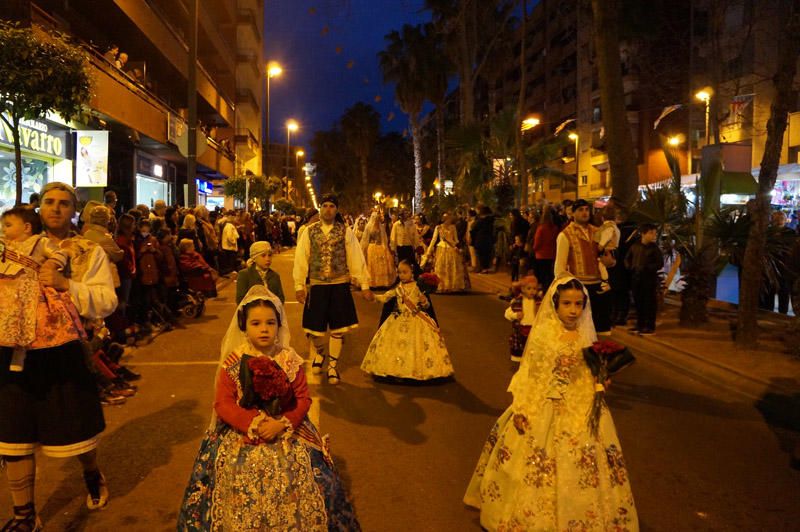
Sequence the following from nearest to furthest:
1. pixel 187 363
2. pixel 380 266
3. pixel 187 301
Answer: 1. pixel 187 363
2. pixel 187 301
3. pixel 380 266

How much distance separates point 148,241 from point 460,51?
81.4ft

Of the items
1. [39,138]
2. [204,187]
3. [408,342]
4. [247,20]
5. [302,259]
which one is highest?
[247,20]

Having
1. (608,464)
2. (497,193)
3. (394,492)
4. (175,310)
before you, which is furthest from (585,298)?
(497,193)

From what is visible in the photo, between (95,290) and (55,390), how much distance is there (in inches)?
23.4

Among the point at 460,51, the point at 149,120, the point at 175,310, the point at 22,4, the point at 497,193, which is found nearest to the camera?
the point at 175,310

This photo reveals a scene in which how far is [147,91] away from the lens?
22438mm

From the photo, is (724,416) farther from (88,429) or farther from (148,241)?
(148,241)

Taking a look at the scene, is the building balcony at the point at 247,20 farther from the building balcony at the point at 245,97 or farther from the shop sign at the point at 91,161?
the shop sign at the point at 91,161

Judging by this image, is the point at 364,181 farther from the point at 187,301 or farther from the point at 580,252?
the point at 580,252

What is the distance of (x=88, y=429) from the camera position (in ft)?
13.5

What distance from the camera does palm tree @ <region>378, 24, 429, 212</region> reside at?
42062 millimetres

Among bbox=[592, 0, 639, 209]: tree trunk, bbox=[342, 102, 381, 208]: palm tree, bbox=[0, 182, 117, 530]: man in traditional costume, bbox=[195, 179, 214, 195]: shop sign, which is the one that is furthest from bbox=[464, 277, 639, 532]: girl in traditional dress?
bbox=[342, 102, 381, 208]: palm tree

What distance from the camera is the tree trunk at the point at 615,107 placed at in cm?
1350

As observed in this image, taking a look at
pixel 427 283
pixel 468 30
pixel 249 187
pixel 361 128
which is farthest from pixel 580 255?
pixel 361 128
